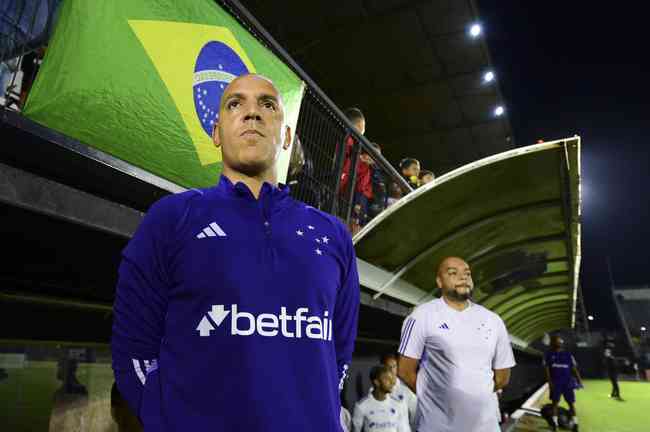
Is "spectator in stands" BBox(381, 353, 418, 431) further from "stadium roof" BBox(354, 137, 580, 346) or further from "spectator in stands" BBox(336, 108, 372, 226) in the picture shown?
"spectator in stands" BBox(336, 108, 372, 226)

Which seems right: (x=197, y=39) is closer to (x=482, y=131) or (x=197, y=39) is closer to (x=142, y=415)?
(x=142, y=415)

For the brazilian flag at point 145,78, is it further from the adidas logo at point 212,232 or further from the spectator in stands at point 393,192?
the spectator in stands at point 393,192

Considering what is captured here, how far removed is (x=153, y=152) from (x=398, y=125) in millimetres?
14964

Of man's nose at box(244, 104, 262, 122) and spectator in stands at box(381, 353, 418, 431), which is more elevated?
man's nose at box(244, 104, 262, 122)

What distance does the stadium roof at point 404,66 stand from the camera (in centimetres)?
1189

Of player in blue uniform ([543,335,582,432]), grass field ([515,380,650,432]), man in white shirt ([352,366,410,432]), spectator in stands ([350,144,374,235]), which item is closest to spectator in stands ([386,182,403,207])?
spectator in stands ([350,144,374,235])

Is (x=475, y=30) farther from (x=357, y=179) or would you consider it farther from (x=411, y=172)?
(x=357, y=179)

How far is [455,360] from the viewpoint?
12.0ft

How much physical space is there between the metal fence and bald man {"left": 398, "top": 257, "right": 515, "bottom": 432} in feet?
5.14

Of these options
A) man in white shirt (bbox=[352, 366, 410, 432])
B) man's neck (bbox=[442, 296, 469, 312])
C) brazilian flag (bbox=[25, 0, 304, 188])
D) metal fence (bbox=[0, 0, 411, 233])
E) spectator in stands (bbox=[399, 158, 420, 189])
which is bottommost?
man in white shirt (bbox=[352, 366, 410, 432])

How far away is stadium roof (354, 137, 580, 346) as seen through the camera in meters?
4.71

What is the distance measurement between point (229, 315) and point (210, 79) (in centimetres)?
177

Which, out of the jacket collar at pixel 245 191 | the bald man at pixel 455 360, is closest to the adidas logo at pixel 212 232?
the jacket collar at pixel 245 191

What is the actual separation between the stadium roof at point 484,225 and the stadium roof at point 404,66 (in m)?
7.40
